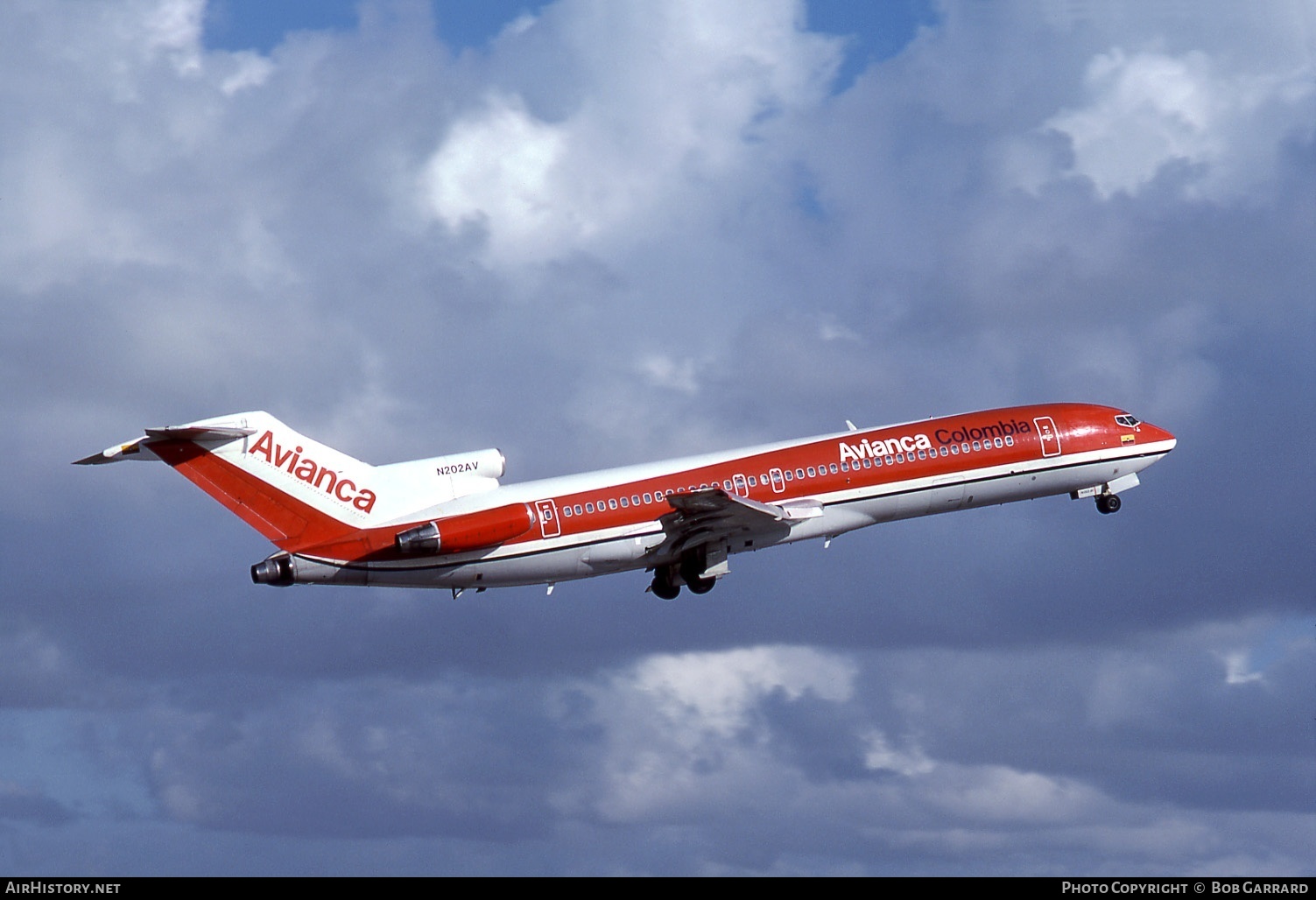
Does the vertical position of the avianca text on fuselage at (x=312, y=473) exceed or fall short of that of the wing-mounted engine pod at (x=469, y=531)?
it exceeds it

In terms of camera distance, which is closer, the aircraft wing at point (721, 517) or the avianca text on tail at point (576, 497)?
the avianca text on tail at point (576, 497)

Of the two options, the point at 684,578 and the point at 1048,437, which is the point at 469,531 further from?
the point at 1048,437

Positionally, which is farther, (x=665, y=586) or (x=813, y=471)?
(x=665, y=586)

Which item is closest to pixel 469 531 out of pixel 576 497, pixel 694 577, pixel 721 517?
pixel 576 497

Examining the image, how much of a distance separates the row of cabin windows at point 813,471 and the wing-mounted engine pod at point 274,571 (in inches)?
363

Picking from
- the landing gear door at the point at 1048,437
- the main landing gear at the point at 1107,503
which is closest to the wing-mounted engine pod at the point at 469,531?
the landing gear door at the point at 1048,437

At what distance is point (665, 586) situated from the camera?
62.2m

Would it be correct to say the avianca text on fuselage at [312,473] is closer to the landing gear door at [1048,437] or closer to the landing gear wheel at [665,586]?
the landing gear wheel at [665,586]

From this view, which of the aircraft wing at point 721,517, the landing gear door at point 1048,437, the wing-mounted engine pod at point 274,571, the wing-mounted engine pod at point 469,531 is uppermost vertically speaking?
the landing gear door at point 1048,437

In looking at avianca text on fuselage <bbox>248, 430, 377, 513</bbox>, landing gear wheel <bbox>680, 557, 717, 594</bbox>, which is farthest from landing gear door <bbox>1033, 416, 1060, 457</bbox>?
avianca text on fuselage <bbox>248, 430, 377, 513</bbox>

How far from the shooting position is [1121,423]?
2640 inches

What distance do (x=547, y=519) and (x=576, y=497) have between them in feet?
4.37

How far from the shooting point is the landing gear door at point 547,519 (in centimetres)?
5594
